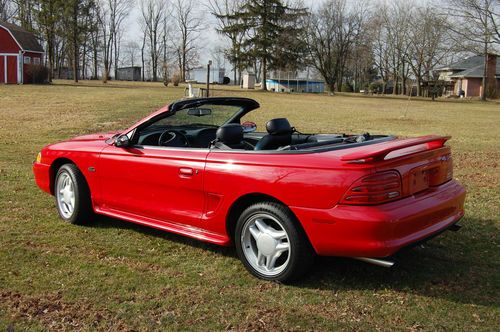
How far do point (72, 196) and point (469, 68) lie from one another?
245 feet

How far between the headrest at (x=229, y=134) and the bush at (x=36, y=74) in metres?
48.4

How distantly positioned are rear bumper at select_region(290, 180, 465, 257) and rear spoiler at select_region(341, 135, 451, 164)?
12.9 inches

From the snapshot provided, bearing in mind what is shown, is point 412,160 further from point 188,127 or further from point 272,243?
point 188,127

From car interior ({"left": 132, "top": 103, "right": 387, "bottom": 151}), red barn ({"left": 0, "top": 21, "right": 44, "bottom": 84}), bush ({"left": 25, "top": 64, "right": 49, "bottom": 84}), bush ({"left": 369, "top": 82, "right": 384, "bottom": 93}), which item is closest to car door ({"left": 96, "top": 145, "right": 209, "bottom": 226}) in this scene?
car interior ({"left": 132, "top": 103, "right": 387, "bottom": 151})

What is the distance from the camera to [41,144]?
12570 mm

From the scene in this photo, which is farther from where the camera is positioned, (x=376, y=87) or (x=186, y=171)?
(x=376, y=87)

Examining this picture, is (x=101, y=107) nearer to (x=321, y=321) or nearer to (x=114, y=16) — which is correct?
(x=321, y=321)

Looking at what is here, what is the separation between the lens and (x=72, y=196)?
18.3 feet

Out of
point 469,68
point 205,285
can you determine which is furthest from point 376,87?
point 205,285

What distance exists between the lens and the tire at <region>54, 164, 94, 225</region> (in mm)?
5469

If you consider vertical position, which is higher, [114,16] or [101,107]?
[114,16]

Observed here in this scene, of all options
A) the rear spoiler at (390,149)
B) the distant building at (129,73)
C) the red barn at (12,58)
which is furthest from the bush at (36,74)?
the rear spoiler at (390,149)

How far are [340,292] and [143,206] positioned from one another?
202 cm

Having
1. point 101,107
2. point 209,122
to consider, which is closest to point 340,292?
point 209,122
